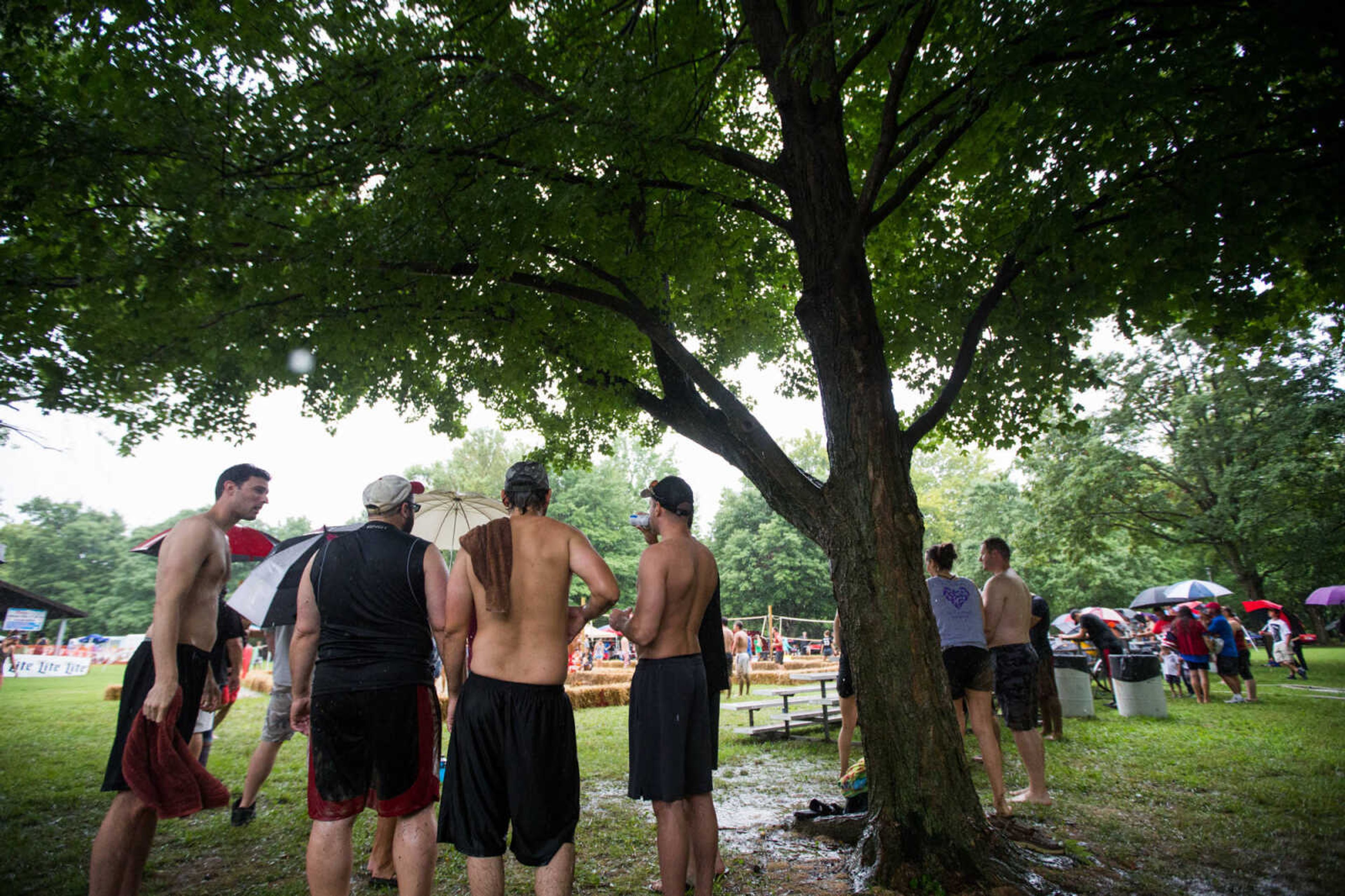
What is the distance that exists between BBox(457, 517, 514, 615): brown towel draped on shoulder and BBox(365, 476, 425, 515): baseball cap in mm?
505

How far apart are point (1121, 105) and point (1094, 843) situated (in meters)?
4.89

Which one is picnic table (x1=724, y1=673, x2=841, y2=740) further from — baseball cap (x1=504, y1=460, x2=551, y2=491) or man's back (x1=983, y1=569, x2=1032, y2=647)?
baseball cap (x1=504, y1=460, x2=551, y2=491)

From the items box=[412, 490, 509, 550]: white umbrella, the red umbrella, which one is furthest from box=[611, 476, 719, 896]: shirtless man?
box=[412, 490, 509, 550]: white umbrella

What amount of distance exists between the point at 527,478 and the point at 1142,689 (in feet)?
38.4

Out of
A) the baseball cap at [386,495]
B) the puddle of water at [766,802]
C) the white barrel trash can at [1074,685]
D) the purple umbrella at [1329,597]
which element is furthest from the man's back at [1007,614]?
the purple umbrella at [1329,597]

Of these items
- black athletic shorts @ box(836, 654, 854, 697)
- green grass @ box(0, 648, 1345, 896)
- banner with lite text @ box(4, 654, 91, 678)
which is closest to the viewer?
green grass @ box(0, 648, 1345, 896)

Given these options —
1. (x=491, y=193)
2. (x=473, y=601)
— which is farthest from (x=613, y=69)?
(x=473, y=601)

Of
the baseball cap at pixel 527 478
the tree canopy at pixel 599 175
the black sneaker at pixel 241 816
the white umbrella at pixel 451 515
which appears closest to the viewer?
the baseball cap at pixel 527 478

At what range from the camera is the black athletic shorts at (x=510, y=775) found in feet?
9.10

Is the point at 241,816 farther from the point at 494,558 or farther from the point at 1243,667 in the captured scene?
the point at 1243,667

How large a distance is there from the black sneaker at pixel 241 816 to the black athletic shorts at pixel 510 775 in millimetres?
3646

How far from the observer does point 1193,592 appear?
66.6 ft

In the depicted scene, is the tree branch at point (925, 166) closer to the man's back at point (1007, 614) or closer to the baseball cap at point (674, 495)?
the baseball cap at point (674, 495)

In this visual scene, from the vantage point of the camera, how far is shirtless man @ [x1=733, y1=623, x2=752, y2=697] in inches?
703
